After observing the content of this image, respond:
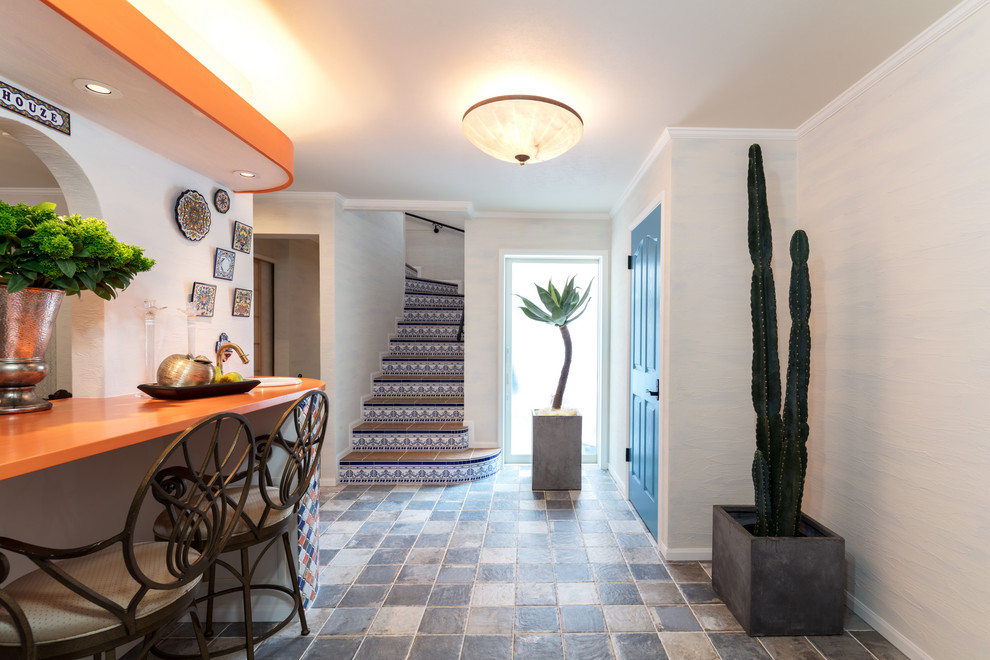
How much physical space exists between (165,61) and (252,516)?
148 cm

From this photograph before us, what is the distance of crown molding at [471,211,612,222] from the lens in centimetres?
414

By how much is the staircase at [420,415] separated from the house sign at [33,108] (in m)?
2.84

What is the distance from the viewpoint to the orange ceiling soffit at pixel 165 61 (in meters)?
1.14

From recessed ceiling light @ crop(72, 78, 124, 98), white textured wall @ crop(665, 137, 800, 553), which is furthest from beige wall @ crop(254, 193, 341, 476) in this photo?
white textured wall @ crop(665, 137, 800, 553)

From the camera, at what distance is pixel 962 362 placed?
5.00 feet

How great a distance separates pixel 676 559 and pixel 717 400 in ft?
2.97

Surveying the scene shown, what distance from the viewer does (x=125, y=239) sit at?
178cm

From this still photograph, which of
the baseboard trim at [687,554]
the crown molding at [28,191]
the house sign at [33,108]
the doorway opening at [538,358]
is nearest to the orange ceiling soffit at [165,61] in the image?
the house sign at [33,108]

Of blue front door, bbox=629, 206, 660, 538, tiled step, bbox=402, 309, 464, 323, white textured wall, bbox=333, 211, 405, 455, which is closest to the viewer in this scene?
blue front door, bbox=629, 206, 660, 538

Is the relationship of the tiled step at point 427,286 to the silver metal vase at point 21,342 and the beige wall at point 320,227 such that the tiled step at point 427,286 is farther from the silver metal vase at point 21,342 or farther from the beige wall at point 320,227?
the silver metal vase at point 21,342

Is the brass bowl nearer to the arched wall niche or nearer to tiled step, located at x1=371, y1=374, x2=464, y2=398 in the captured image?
the arched wall niche

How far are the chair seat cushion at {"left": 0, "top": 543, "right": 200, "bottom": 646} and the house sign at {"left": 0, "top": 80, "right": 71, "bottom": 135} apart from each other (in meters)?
1.35

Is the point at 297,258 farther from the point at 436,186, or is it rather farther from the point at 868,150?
the point at 868,150

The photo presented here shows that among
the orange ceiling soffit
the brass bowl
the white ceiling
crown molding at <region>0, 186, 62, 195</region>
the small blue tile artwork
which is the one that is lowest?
the brass bowl
